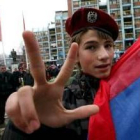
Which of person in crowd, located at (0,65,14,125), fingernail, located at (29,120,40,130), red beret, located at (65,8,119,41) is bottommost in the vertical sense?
Result: person in crowd, located at (0,65,14,125)

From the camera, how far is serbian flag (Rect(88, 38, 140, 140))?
128 centimetres

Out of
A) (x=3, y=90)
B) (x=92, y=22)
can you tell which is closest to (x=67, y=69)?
(x=92, y=22)

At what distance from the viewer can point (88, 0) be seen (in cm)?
5191

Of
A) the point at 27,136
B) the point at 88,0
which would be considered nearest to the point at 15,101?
the point at 27,136

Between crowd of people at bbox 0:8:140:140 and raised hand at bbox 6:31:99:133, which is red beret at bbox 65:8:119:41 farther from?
raised hand at bbox 6:31:99:133

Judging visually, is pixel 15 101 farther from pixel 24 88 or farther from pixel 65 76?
pixel 65 76

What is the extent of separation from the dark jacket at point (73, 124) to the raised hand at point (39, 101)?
4 cm

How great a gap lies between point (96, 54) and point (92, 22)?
0.51ft

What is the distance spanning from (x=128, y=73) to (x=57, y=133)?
0.45m

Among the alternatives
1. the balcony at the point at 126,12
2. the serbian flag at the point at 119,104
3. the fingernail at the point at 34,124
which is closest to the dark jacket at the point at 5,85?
the serbian flag at the point at 119,104

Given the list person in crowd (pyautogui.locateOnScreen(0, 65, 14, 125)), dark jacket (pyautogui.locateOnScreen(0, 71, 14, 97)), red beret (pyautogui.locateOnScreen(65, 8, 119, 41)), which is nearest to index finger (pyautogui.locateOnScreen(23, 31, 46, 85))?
red beret (pyautogui.locateOnScreen(65, 8, 119, 41))

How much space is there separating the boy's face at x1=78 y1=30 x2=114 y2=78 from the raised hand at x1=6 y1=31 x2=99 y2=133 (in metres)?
0.28

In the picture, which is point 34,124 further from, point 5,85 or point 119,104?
point 5,85

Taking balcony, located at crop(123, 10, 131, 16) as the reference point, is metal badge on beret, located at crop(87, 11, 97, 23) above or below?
below
